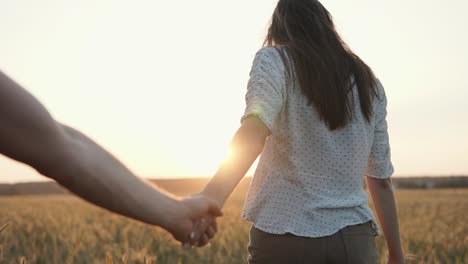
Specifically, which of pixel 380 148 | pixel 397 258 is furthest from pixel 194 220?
pixel 397 258

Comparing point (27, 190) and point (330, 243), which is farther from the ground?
point (330, 243)

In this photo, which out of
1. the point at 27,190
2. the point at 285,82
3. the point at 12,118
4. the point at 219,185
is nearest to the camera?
the point at 12,118

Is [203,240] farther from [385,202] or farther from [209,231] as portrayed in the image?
[385,202]

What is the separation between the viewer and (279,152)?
8.43ft

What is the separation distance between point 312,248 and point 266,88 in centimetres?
54

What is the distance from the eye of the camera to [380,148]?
2.92 meters

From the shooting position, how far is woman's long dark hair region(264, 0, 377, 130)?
2.55m

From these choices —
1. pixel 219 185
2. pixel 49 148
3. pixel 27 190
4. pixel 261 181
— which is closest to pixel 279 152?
pixel 261 181

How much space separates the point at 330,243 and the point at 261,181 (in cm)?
31

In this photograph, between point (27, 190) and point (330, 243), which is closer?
point (330, 243)

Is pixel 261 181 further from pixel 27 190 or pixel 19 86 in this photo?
pixel 27 190

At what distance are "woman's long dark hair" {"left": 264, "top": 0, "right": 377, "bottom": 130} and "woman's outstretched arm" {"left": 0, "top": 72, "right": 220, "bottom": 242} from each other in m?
0.73

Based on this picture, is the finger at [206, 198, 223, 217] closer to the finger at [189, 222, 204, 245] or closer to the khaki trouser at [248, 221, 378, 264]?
the finger at [189, 222, 204, 245]

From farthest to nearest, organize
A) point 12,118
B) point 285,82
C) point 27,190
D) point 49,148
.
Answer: point 27,190 → point 285,82 → point 49,148 → point 12,118
